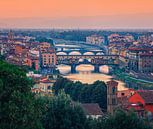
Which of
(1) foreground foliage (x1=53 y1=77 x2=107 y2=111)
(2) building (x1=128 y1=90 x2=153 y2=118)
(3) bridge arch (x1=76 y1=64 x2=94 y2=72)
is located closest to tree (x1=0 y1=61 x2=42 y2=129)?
(2) building (x1=128 y1=90 x2=153 y2=118)

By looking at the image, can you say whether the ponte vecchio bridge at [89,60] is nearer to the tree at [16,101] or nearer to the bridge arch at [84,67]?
the bridge arch at [84,67]

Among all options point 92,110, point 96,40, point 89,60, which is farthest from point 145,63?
point 96,40

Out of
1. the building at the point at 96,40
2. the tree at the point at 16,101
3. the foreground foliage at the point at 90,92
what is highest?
the tree at the point at 16,101

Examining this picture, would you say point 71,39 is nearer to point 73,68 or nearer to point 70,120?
point 73,68

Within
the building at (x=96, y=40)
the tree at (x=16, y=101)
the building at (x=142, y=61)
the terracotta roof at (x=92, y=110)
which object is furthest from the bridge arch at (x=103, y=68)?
the building at (x=96, y=40)

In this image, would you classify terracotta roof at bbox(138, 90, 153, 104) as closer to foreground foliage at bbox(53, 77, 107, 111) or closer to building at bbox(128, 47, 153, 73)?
foreground foliage at bbox(53, 77, 107, 111)
